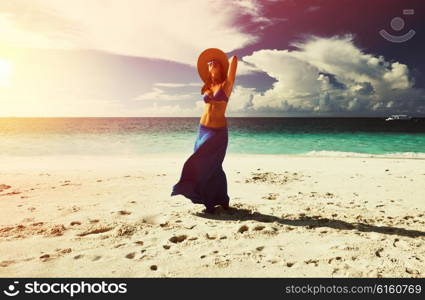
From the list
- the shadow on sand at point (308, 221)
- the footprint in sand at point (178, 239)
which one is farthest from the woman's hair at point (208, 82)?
the footprint in sand at point (178, 239)

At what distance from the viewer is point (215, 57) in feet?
17.2

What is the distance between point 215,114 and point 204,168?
2.91 feet

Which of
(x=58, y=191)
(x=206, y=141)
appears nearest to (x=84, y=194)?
(x=58, y=191)

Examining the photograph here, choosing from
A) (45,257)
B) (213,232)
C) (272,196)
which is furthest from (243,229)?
(45,257)

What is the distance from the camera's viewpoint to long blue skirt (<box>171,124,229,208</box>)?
515 centimetres

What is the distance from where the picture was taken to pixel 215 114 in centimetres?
511

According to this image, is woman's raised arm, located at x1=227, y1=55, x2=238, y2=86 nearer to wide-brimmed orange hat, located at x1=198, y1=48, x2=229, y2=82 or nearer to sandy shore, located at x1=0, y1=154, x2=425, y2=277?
wide-brimmed orange hat, located at x1=198, y1=48, x2=229, y2=82

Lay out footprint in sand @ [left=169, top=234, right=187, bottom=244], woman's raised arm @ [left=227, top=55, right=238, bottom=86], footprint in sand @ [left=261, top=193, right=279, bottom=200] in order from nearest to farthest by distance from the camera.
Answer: footprint in sand @ [left=169, top=234, right=187, bottom=244], woman's raised arm @ [left=227, top=55, right=238, bottom=86], footprint in sand @ [left=261, top=193, right=279, bottom=200]

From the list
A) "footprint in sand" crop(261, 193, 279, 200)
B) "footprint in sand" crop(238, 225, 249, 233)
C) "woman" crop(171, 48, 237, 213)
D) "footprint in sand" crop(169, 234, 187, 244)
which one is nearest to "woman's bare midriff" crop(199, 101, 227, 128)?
"woman" crop(171, 48, 237, 213)

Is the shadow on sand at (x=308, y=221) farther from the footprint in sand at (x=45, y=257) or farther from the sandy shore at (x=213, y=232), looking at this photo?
the footprint in sand at (x=45, y=257)

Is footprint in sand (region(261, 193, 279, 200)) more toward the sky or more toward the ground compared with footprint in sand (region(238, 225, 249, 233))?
more toward the sky

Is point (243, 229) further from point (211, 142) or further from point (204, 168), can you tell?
point (211, 142)

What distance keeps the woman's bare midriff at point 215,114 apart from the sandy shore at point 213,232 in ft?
4.92

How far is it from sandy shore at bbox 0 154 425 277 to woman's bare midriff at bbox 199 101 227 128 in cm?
150
